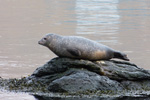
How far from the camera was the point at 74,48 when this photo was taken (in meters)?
10.9

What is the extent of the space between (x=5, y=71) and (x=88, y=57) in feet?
17.7

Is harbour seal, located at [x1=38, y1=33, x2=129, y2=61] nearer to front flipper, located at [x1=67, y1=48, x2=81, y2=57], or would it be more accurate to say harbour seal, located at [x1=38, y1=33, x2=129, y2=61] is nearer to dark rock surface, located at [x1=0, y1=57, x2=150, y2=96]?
front flipper, located at [x1=67, y1=48, x2=81, y2=57]

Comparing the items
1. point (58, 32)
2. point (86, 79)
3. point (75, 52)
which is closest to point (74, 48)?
point (75, 52)

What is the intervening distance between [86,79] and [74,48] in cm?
122

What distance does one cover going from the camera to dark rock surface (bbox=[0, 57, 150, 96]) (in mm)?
9844

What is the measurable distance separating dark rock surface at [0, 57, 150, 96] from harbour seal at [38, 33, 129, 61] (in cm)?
17

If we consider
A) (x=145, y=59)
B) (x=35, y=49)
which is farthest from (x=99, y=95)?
(x=35, y=49)

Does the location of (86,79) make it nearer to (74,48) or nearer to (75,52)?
(75,52)

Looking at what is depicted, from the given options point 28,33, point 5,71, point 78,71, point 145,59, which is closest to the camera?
point 78,71

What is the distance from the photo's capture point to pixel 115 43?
925 inches

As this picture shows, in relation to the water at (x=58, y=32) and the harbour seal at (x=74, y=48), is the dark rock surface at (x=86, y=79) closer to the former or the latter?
the harbour seal at (x=74, y=48)

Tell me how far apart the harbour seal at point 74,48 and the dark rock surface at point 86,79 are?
6.7 inches

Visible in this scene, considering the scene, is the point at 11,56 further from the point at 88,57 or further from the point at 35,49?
the point at 88,57

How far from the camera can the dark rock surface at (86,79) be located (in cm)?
984
